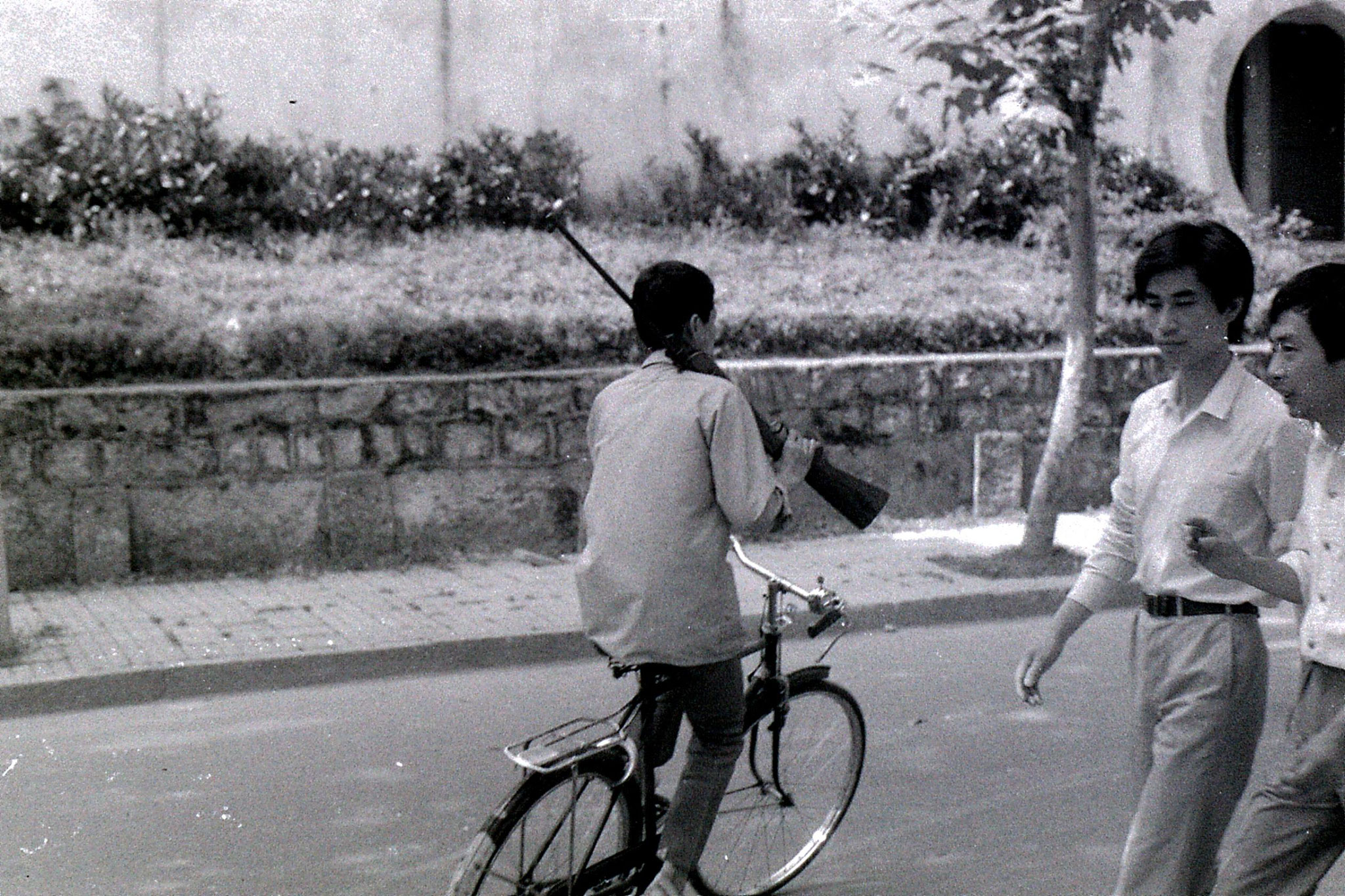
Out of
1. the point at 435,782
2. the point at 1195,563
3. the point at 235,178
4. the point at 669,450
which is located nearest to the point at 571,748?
the point at 669,450

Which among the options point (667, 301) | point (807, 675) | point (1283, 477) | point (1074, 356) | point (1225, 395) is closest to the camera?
point (1283, 477)

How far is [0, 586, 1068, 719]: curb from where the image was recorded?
20.7ft

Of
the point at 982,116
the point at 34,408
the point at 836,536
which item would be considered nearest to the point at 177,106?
the point at 34,408

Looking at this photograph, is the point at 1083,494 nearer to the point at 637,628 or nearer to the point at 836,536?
the point at 836,536

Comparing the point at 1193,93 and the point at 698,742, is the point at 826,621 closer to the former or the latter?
the point at 698,742

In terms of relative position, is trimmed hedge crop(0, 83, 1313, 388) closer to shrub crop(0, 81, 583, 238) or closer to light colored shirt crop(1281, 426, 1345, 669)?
shrub crop(0, 81, 583, 238)

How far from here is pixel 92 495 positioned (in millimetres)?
8086

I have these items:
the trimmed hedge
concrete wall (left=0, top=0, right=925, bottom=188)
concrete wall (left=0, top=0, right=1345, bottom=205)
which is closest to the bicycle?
the trimmed hedge

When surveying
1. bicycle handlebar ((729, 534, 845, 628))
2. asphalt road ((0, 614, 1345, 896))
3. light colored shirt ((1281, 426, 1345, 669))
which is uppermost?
light colored shirt ((1281, 426, 1345, 669))

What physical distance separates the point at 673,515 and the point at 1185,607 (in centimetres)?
109

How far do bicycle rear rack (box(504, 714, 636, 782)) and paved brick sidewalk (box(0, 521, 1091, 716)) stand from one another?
3.56 metres

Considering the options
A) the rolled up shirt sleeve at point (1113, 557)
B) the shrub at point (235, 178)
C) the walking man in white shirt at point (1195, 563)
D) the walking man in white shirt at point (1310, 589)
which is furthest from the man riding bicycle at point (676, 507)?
the shrub at point (235, 178)

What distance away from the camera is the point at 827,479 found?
10.7ft

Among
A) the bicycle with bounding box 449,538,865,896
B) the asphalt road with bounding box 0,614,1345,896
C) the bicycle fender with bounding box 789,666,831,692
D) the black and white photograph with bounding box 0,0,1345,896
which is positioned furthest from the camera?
the asphalt road with bounding box 0,614,1345,896
